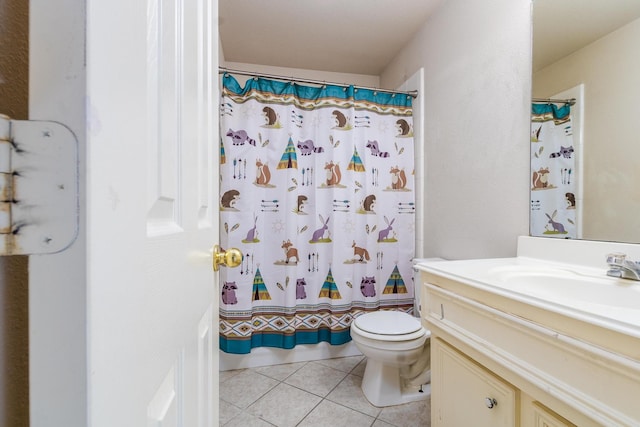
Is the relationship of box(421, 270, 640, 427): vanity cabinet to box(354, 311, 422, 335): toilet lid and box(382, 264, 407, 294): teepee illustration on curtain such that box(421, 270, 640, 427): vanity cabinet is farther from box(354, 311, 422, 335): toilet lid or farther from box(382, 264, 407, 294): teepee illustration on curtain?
box(382, 264, 407, 294): teepee illustration on curtain

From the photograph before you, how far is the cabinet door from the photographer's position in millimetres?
727

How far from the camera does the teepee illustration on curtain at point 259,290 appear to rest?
186 cm

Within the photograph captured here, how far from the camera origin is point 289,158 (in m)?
1.91

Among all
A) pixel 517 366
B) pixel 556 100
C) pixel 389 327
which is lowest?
pixel 389 327

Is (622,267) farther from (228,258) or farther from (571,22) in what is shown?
(228,258)

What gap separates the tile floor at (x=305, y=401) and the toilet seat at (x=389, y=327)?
38 cm

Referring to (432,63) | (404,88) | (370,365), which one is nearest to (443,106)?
(432,63)

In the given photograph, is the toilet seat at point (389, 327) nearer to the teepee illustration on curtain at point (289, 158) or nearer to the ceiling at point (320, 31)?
the teepee illustration on curtain at point (289, 158)

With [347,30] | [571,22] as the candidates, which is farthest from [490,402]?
[347,30]

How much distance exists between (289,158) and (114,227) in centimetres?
175

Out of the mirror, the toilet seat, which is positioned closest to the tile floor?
the toilet seat

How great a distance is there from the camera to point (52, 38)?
0.56 feet

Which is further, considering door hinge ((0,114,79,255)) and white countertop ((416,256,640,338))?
white countertop ((416,256,640,338))

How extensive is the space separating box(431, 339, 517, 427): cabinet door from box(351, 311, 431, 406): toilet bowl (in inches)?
15.5
